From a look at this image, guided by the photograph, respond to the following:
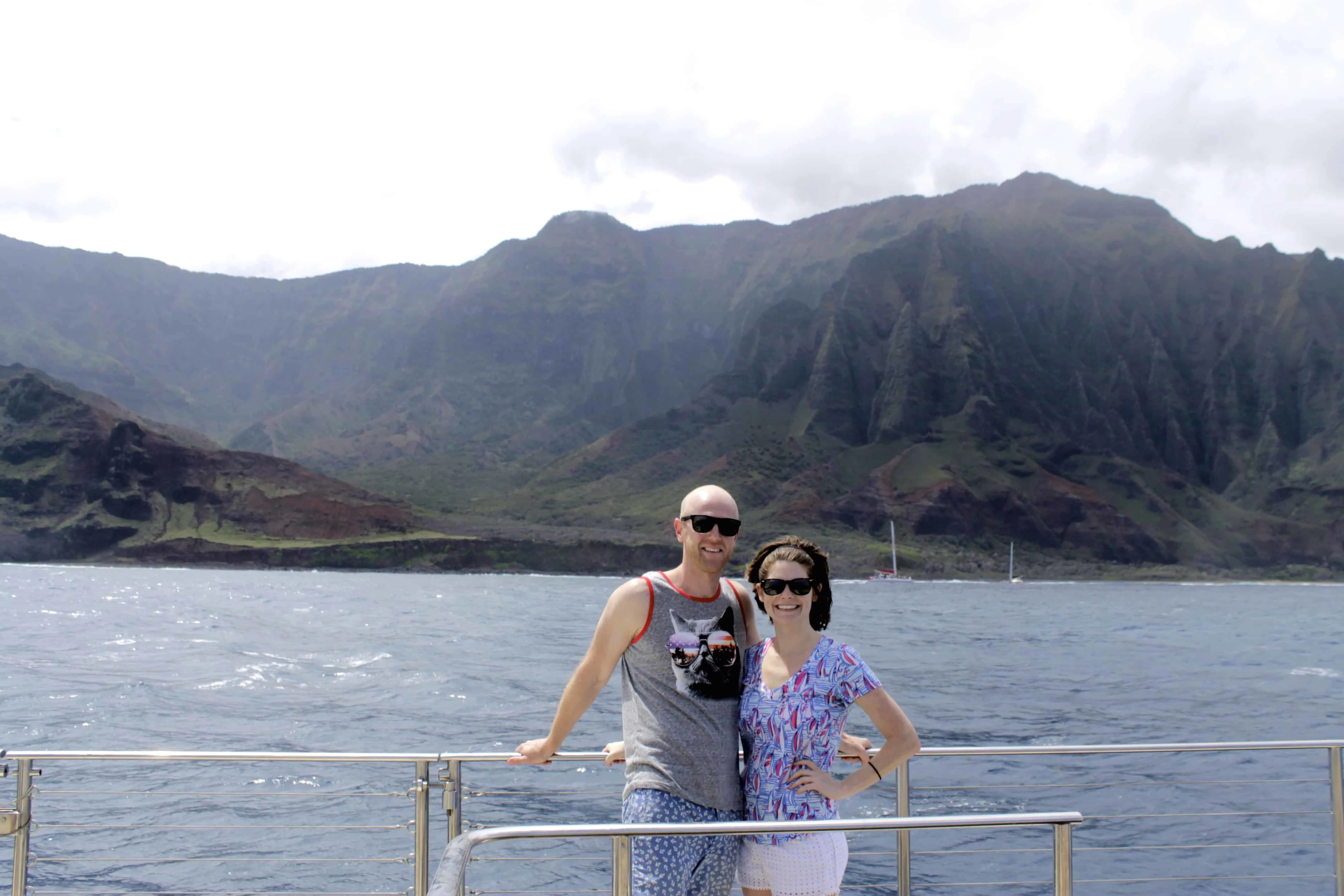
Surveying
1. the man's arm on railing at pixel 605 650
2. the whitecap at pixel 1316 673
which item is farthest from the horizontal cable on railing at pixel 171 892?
the whitecap at pixel 1316 673

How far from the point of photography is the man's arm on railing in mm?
5090

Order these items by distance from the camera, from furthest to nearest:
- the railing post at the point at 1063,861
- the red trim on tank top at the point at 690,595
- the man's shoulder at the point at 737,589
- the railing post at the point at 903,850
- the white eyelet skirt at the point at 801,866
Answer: the railing post at the point at 903,850, the man's shoulder at the point at 737,589, the red trim on tank top at the point at 690,595, the white eyelet skirt at the point at 801,866, the railing post at the point at 1063,861

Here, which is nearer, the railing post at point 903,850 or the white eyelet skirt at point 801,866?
the white eyelet skirt at point 801,866

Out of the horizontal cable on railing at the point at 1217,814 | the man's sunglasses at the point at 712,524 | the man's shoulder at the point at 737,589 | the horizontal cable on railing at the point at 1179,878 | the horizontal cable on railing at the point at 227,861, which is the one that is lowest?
the horizontal cable on railing at the point at 227,861

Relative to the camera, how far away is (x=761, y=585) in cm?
521

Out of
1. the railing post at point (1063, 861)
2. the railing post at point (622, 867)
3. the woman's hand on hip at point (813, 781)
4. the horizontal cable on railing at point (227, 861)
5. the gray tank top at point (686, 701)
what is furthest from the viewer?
the horizontal cable on railing at point (227, 861)

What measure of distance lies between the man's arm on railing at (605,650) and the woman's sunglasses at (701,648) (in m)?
0.18

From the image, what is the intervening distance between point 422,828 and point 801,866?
7.96 ft

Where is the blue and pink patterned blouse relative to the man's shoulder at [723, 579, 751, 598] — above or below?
below

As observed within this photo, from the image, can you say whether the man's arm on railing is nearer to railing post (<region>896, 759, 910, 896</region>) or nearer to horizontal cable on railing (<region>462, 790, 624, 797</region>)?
horizontal cable on railing (<region>462, 790, 624, 797</region>)

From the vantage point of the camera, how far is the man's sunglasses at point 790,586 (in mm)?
5152

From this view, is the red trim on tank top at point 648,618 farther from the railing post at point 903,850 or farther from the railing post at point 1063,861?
the railing post at point 1063,861

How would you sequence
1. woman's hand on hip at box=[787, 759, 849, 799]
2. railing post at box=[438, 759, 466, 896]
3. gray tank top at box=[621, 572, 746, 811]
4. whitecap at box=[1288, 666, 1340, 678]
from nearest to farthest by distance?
1. woman's hand on hip at box=[787, 759, 849, 799]
2. gray tank top at box=[621, 572, 746, 811]
3. railing post at box=[438, 759, 466, 896]
4. whitecap at box=[1288, 666, 1340, 678]

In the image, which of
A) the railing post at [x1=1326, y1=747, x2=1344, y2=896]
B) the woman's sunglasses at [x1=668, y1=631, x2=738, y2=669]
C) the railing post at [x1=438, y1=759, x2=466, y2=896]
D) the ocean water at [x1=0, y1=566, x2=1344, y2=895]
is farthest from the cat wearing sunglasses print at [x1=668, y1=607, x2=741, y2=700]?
the railing post at [x1=1326, y1=747, x2=1344, y2=896]
